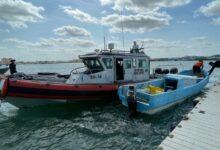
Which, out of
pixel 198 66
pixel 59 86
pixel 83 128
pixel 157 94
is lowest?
pixel 83 128

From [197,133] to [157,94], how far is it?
11.2 ft

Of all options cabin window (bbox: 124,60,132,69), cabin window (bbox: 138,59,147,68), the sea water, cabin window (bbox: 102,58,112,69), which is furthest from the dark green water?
A: cabin window (bbox: 138,59,147,68)

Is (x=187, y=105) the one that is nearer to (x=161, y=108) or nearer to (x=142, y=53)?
(x=161, y=108)

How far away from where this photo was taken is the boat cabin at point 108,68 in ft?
37.1

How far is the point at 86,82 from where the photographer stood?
11141 mm

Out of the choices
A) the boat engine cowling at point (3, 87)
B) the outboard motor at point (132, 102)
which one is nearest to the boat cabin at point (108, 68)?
the outboard motor at point (132, 102)

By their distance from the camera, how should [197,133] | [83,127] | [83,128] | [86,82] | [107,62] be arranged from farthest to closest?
[107,62] → [86,82] → [83,127] → [83,128] → [197,133]

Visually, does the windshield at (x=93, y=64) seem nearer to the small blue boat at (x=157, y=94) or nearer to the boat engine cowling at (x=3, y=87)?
the small blue boat at (x=157, y=94)

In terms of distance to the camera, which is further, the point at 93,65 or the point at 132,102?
the point at 93,65

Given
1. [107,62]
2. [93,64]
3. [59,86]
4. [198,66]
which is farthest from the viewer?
[198,66]

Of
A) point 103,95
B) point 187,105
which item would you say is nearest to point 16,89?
point 103,95

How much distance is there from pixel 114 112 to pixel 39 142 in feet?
13.8

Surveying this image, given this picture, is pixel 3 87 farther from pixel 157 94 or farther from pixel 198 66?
pixel 198 66

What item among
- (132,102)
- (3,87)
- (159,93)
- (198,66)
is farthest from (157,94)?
(198,66)
